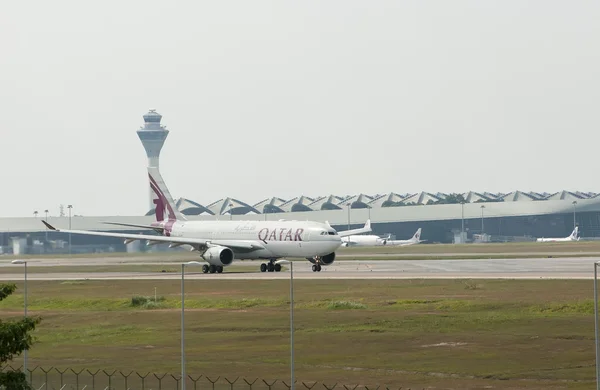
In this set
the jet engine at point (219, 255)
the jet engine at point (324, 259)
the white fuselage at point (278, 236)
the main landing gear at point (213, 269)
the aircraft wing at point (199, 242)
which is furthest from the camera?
the main landing gear at point (213, 269)

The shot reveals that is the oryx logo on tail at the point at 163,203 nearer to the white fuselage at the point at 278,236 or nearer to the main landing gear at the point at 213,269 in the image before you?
the white fuselage at the point at 278,236

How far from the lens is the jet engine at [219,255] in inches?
4240

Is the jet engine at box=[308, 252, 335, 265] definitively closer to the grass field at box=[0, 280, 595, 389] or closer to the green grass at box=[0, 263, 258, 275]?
the green grass at box=[0, 263, 258, 275]

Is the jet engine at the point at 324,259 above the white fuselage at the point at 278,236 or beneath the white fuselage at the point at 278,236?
beneath

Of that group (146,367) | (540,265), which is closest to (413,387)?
(146,367)

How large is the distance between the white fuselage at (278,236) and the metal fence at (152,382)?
55506 mm

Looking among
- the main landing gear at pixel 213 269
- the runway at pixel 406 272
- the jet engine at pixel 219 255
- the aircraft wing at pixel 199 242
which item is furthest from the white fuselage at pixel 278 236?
the main landing gear at pixel 213 269

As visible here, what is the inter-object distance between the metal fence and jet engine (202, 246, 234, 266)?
56.5 metres

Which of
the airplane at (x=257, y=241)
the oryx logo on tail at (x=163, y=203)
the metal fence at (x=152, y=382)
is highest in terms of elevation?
the oryx logo on tail at (x=163, y=203)

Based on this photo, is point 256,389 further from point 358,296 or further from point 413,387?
point 358,296

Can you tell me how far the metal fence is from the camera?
149ft

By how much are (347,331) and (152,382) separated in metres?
17.3

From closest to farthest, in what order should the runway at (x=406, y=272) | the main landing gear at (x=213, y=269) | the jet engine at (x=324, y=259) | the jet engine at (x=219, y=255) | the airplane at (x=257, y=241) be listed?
the runway at (x=406, y=272) → the airplane at (x=257, y=241) → the jet engine at (x=219, y=255) → the jet engine at (x=324, y=259) → the main landing gear at (x=213, y=269)

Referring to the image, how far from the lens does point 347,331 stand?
62.7 metres
